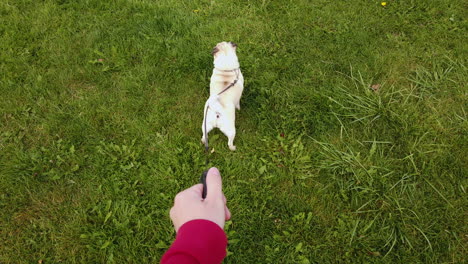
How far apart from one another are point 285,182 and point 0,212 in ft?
10.1

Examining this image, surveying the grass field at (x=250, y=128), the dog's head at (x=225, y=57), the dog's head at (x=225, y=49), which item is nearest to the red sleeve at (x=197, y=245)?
the grass field at (x=250, y=128)

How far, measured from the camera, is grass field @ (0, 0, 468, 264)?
9.36 ft

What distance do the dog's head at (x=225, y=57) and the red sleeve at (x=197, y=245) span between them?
89.8 inches

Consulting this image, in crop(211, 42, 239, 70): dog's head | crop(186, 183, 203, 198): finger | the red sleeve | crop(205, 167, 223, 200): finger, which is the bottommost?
crop(211, 42, 239, 70): dog's head

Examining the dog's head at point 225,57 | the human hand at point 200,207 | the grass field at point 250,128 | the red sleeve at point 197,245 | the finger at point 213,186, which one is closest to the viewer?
the red sleeve at point 197,245

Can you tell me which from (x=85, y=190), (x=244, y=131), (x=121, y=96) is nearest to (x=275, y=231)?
(x=244, y=131)

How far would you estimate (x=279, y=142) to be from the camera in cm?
350

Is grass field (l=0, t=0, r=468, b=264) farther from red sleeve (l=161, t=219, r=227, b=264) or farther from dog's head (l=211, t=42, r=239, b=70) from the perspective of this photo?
red sleeve (l=161, t=219, r=227, b=264)

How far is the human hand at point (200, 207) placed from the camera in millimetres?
1441

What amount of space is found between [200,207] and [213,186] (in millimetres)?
187

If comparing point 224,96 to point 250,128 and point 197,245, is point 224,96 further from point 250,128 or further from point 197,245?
point 197,245

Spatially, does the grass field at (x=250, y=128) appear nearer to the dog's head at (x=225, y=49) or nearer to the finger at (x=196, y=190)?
the dog's head at (x=225, y=49)

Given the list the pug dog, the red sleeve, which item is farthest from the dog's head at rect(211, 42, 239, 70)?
the red sleeve

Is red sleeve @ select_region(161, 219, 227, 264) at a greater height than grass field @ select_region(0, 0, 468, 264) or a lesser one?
greater
